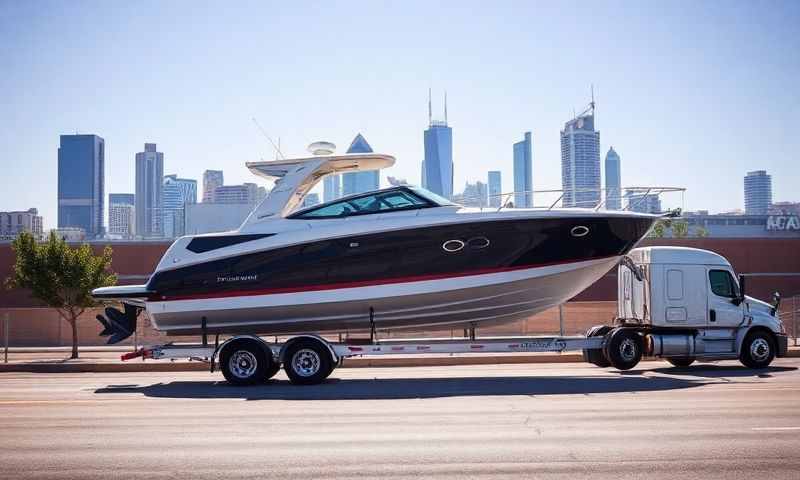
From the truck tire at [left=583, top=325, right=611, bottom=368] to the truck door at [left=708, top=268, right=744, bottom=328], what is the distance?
2.17 metres

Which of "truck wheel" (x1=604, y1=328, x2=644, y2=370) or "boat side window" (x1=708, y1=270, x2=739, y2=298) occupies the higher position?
"boat side window" (x1=708, y1=270, x2=739, y2=298)

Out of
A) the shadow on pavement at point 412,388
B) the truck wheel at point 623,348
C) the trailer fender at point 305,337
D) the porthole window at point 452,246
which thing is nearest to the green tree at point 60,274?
the shadow on pavement at point 412,388

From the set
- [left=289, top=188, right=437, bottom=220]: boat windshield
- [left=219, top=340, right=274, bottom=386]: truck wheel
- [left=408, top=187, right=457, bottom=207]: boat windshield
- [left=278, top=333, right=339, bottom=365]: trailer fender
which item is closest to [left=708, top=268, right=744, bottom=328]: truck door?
[left=408, top=187, right=457, bottom=207]: boat windshield

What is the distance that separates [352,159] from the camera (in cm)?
1847

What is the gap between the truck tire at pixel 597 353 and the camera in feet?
56.7

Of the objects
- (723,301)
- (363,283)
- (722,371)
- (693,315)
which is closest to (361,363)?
(363,283)

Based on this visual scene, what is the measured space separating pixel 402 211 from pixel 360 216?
0.85m

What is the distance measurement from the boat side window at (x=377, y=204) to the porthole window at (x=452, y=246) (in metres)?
0.95

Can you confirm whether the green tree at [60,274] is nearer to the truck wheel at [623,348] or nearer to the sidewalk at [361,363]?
the sidewalk at [361,363]

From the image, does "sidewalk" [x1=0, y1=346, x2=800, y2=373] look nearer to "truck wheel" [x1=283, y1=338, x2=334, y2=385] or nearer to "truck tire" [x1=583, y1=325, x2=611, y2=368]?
"truck tire" [x1=583, y1=325, x2=611, y2=368]

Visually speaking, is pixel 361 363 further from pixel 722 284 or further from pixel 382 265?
pixel 722 284

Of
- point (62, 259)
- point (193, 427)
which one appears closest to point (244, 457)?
point (193, 427)

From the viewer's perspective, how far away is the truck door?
17.0m

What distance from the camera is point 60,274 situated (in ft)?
82.5
